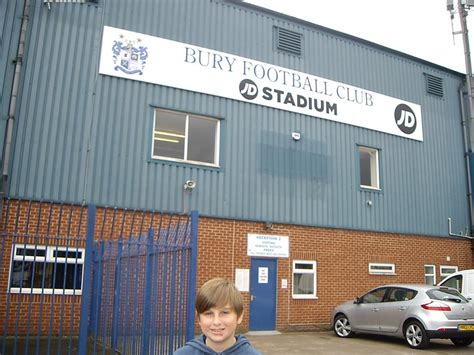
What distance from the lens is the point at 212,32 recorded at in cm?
1378

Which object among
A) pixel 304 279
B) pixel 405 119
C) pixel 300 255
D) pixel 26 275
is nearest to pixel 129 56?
pixel 26 275

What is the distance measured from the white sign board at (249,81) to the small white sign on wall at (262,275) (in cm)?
468

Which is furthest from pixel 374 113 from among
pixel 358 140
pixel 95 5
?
pixel 95 5

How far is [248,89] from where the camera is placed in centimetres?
1400

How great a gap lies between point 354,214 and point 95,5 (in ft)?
30.7

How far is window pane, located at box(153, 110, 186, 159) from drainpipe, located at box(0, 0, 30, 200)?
3329 mm

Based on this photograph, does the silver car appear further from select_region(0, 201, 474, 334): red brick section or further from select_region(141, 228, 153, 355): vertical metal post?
select_region(141, 228, 153, 355): vertical metal post

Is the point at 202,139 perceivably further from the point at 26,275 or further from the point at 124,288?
the point at 124,288

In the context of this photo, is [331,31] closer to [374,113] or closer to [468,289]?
[374,113]

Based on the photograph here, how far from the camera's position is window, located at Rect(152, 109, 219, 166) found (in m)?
12.7

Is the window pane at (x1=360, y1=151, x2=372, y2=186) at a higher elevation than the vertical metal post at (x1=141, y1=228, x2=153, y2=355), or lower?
higher

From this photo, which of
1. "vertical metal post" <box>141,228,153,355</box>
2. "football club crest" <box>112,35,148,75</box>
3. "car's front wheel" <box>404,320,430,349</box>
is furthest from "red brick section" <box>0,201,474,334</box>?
"vertical metal post" <box>141,228,153,355</box>

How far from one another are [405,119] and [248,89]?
6242mm

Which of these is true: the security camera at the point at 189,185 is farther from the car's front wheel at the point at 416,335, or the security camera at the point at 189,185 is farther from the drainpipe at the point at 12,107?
the car's front wheel at the point at 416,335
